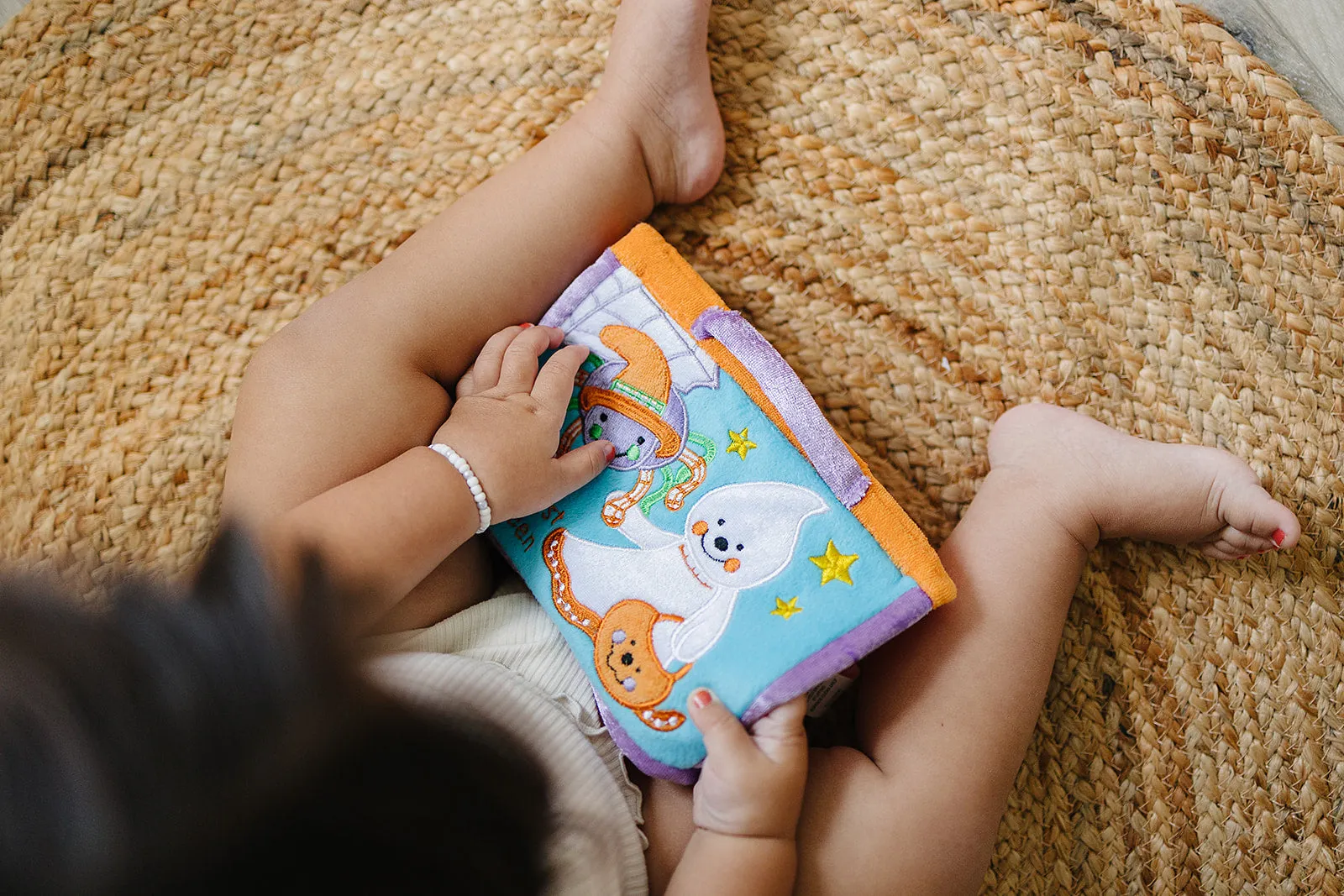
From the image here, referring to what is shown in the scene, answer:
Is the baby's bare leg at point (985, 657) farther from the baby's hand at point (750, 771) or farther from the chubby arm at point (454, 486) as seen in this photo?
the chubby arm at point (454, 486)

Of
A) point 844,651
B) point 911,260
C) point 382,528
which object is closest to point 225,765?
point 382,528

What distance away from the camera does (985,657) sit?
64 cm

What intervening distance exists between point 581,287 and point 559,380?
9 cm

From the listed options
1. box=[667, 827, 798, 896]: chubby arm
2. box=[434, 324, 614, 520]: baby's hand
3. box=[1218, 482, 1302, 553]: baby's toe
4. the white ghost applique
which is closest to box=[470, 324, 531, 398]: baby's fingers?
box=[434, 324, 614, 520]: baby's hand

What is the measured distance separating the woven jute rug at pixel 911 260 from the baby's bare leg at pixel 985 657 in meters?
0.05

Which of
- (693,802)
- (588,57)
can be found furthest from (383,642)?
(588,57)

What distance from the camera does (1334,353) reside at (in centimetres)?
72

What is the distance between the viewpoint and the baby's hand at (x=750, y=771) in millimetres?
574

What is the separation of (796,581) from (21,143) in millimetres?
776

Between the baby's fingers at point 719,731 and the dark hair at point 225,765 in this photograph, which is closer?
the dark hair at point 225,765

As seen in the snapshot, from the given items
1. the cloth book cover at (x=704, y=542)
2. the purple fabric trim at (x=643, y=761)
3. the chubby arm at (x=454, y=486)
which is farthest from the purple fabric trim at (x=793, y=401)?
the purple fabric trim at (x=643, y=761)

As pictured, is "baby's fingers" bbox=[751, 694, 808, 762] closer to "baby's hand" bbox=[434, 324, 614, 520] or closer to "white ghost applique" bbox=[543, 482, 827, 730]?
"white ghost applique" bbox=[543, 482, 827, 730]

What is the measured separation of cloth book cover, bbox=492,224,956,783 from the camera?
24.0 inches

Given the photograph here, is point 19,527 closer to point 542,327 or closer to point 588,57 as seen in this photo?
point 542,327
